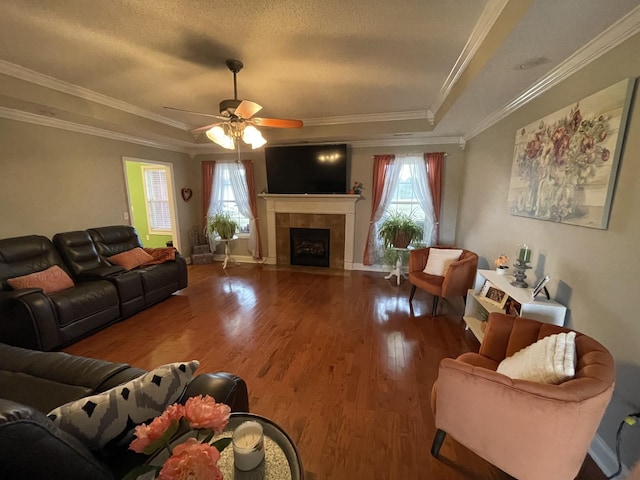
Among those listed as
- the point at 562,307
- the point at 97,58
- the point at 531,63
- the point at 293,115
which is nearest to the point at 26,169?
the point at 97,58

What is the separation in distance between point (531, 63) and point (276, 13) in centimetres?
184

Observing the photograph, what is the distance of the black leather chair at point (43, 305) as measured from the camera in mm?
2324

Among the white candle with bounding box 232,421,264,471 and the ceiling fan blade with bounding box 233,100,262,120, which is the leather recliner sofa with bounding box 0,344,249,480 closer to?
the white candle with bounding box 232,421,264,471

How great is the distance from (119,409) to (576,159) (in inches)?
112

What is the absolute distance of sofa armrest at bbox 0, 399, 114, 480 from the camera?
58 centimetres

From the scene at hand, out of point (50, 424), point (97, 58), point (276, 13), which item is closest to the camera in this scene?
point (50, 424)

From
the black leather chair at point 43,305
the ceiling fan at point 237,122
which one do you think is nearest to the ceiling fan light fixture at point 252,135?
the ceiling fan at point 237,122

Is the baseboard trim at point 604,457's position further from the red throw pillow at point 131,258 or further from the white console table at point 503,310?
the red throw pillow at point 131,258

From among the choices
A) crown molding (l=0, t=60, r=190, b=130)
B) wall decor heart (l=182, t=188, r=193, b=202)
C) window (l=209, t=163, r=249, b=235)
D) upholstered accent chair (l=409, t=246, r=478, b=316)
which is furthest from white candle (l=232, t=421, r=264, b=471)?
wall decor heart (l=182, t=188, r=193, b=202)

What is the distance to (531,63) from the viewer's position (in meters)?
1.91

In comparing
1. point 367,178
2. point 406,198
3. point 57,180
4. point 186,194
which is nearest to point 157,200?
point 186,194

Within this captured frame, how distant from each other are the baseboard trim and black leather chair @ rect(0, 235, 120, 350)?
13.7 ft

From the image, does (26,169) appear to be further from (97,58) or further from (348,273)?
(348,273)

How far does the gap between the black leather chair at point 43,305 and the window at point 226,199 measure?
113 inches
